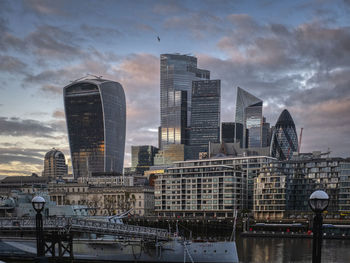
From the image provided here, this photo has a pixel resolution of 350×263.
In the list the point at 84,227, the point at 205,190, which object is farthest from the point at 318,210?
the point at 205,190

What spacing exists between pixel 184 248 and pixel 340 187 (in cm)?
9495

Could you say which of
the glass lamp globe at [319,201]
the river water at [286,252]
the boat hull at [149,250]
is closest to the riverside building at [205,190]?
the river water at [286,252]

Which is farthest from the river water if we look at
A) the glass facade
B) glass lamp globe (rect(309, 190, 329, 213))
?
glass lamp globe (rect(309, 190, 329, 213))

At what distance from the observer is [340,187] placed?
138625 mm

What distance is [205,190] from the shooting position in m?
158

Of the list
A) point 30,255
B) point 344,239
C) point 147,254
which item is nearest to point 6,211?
point 30,255

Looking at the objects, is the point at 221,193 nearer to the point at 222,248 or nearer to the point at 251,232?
the point at 251,232

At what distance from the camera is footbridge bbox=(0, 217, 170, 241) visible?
54062mm

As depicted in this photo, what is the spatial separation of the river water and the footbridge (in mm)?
17229

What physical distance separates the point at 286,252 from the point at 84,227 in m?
39.1

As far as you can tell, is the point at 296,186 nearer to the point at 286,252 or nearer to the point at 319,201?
the point at 286,252

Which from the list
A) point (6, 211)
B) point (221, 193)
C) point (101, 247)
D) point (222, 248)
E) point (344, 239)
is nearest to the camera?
point (222, 248)

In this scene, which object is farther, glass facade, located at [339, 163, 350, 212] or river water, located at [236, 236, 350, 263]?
glass facade, located at [339, 163, 350, 212]

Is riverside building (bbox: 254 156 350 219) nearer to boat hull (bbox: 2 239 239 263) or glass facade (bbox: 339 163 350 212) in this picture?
glass facade (bbox: 339 163 350 212)
